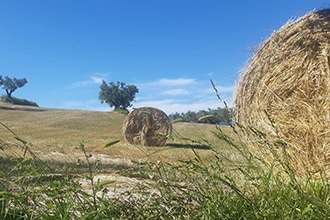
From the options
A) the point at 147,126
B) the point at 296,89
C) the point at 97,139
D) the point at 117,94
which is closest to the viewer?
the point at 296,89

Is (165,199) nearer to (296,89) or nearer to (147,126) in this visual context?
(296,89)

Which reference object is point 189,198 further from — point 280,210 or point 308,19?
point 308,19

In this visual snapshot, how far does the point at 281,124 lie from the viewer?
11.9 feet

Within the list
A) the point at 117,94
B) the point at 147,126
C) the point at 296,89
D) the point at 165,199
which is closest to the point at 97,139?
the point at 147,126

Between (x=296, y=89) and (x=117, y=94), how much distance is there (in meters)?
48.6

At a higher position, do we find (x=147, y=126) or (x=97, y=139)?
(x=147, y=126)

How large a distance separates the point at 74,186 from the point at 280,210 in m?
0.73

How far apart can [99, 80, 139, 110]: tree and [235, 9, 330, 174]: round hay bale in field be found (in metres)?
46.2

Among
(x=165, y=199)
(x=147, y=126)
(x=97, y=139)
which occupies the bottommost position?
(x=97, y=139)

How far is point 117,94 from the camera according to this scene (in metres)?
51.4

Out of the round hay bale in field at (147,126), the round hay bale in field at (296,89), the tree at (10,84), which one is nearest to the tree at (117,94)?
the tree at (10,84)

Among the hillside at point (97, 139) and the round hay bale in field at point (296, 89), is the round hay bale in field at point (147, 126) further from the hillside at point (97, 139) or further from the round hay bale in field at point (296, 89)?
the round hay bale in field at point (296, 89)

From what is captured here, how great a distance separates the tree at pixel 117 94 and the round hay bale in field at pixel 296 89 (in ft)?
152

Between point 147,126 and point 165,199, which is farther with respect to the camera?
point 147,126
